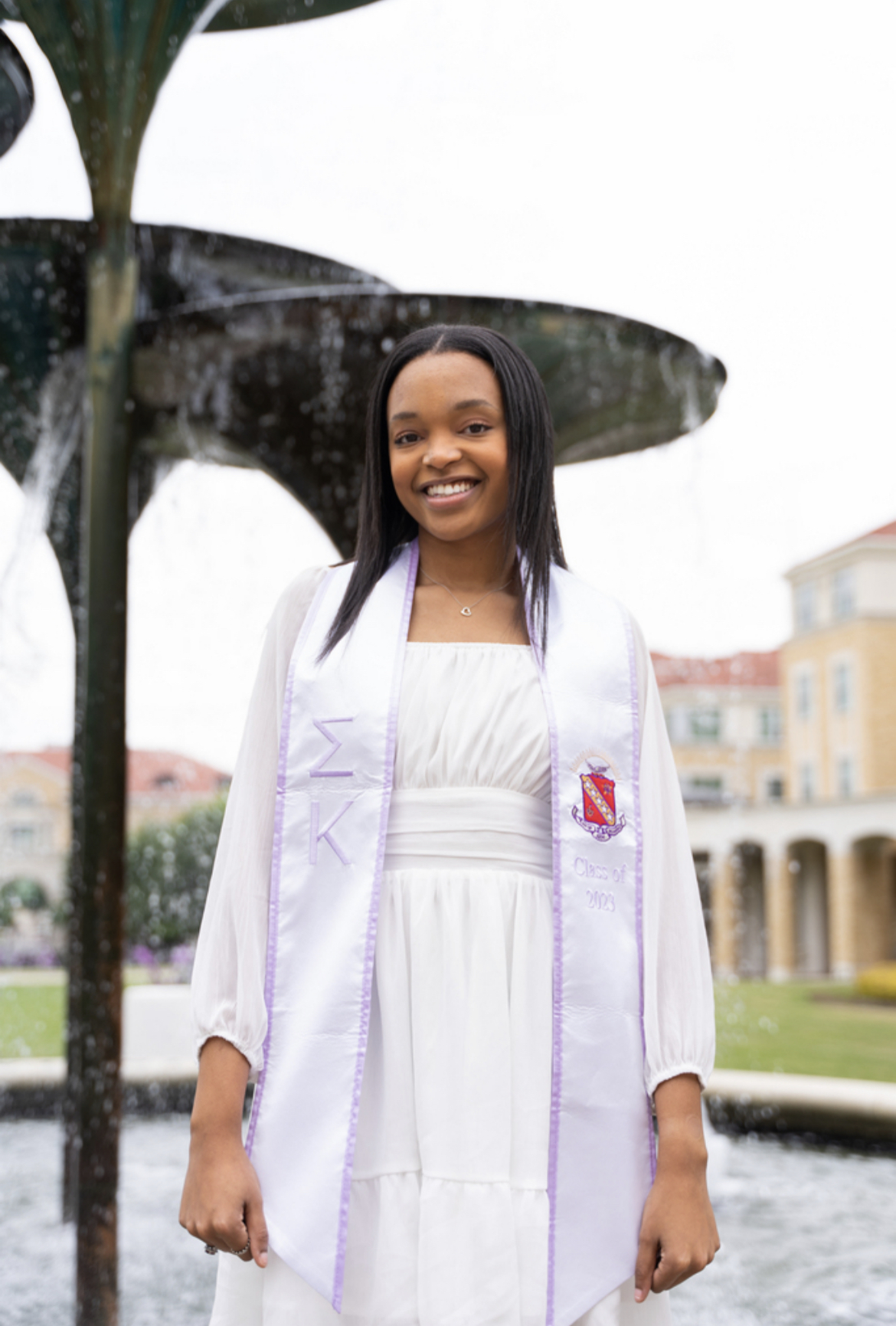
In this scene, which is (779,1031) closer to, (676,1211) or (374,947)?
(676,1211)

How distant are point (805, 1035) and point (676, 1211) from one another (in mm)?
19275

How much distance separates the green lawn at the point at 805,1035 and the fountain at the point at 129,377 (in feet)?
34.1

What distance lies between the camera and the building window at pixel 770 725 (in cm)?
4138

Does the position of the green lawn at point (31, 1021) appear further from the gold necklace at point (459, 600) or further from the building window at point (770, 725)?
the building window at point (770, 725)

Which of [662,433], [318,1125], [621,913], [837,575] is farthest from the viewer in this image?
[837,575]

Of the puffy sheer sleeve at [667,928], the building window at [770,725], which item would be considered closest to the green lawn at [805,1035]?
the puffy sheer sleeve at [667,928]

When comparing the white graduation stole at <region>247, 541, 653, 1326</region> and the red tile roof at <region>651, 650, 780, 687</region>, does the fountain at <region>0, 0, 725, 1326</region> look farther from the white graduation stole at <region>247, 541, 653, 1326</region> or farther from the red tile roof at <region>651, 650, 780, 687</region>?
the red tile roof at <region>651, 650, 780, 687</region>

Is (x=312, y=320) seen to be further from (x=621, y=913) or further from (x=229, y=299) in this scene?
(x=621, y=913)

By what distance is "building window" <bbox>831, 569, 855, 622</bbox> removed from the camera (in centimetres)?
3572

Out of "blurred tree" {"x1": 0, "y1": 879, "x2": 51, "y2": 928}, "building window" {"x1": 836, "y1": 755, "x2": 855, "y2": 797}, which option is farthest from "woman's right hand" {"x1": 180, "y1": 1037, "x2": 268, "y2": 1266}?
"blurred tree" {"x1": 0, "y1": 879, "x2": 51, "y2": 928}

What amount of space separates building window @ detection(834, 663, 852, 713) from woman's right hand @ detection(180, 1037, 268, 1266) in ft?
117

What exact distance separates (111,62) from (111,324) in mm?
938

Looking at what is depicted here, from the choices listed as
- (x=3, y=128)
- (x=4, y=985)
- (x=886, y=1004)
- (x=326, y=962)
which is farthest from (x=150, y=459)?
(x=4, y=985)

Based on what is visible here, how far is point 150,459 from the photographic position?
664cm
